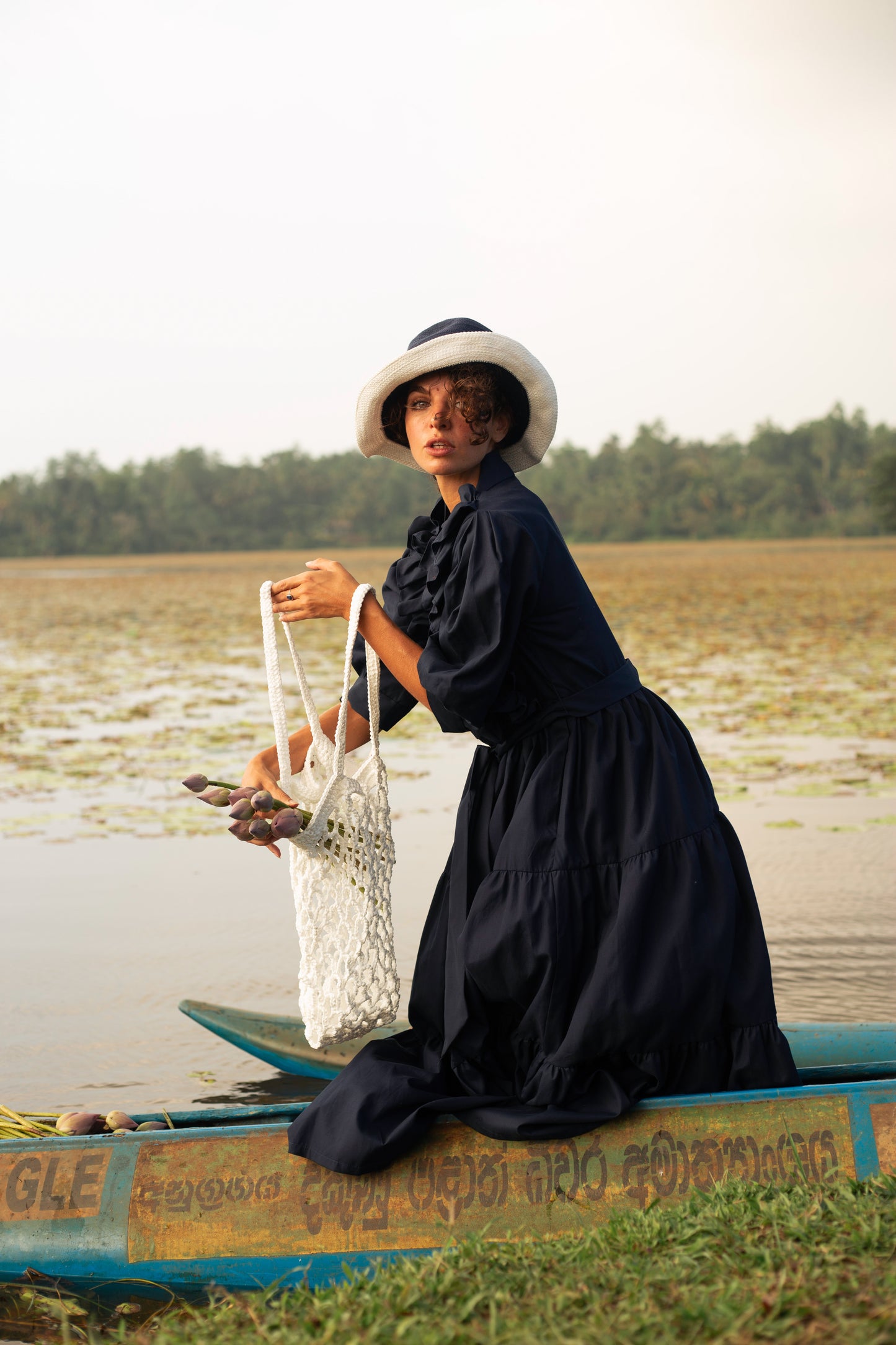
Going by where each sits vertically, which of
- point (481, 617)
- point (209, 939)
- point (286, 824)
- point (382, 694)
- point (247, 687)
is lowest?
point (209, 939)

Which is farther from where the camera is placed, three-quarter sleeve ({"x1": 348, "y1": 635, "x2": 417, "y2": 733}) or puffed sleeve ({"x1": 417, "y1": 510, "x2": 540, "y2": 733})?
three-quarter sleeve ({"x1": 348, "y1": 635, "x2": 417, "y2": 733})

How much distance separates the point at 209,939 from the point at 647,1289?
10.1 ft

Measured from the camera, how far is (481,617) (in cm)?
221

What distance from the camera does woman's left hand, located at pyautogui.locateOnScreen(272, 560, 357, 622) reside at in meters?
2.33

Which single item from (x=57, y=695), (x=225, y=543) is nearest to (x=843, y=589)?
(x=57, y=695)

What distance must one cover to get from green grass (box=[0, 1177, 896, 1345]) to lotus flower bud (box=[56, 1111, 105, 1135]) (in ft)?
1.46

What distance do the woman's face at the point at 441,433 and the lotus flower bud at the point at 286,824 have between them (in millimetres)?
676

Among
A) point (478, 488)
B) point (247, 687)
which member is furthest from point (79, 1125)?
point (247, 687)

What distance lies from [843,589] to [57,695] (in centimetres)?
1555

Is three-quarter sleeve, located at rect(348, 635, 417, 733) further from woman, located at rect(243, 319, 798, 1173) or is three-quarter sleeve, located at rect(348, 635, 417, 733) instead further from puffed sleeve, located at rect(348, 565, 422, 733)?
woman, located at rect(243, 319, 798, 1173)

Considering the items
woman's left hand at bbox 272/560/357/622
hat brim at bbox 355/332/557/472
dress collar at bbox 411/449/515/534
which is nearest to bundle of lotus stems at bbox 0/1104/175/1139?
woman's left hand at bbox 272/560/357/622

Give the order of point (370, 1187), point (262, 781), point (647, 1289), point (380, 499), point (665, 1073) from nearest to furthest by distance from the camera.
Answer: point (647, 1289), point (370, 1187), point (665, 1073), point (262, 781), point (380, 499)

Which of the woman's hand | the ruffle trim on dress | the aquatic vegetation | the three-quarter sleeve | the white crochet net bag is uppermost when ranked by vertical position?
the three-quarter sleeve

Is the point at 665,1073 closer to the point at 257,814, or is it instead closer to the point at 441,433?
the point at 257,814
